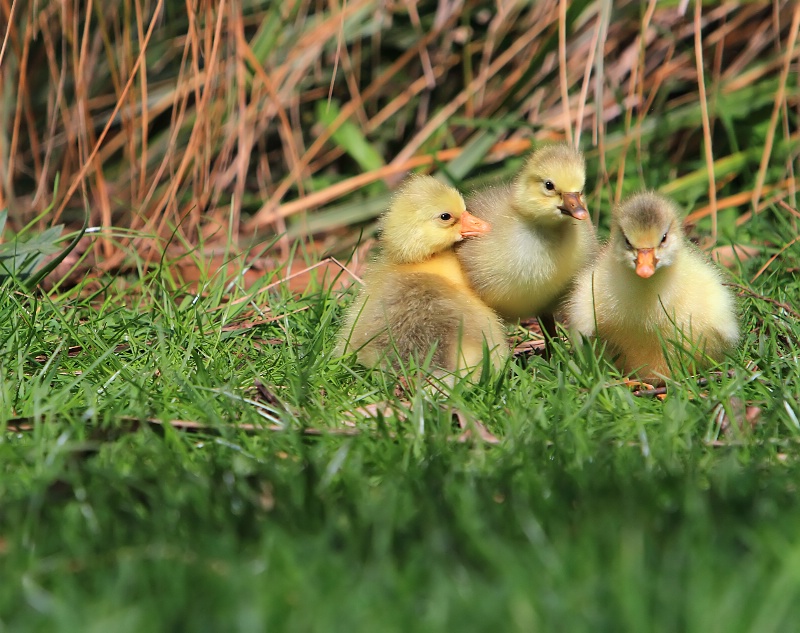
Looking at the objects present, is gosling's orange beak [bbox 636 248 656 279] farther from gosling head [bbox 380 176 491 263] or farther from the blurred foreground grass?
gosling head [bbox 380 176 491 263]

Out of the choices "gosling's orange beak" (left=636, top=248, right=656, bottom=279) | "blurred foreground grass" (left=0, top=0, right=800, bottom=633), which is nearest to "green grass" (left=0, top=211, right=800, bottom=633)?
"blurred foreground grass" (left=0, top=0, right=800, bottom=633)

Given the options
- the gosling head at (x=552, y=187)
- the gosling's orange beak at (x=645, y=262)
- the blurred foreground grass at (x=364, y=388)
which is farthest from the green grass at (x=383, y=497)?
the gosling head at (x=552, y=187)

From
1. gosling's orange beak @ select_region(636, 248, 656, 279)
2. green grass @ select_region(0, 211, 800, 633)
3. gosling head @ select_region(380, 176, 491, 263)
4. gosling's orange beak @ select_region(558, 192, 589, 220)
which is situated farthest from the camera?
gosling head @ select_region(380, 176, 491, 263)

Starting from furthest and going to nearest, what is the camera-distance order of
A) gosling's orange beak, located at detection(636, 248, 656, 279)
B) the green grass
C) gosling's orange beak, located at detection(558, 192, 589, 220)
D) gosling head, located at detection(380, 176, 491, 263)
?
1. gosling head, located at detection(380, 176, 491, 263)
2. gosling's orange beak, located at detection(558, 192, 589, 220)
3. gosling's orange beak, located at detection(636, 248, 656, 279)
4. the green grass

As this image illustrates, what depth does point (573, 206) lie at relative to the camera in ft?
10.2

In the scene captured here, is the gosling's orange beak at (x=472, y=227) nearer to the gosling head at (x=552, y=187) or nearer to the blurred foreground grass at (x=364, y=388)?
the gosling head at (x=552, y=187)

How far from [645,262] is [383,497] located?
119 centimetres

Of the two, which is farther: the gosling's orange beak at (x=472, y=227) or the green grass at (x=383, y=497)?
the gosling's orange beak at (x=472, y=227)

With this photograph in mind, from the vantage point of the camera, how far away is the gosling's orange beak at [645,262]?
2904mm

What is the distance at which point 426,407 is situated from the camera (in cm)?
274

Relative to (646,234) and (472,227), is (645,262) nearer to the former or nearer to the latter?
(646,234)

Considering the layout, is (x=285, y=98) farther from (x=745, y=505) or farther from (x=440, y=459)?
(x=745, y=505)

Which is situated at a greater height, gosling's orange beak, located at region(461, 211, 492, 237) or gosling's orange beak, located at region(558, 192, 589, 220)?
gosling's orange beak, located at region(558, 192, 589, 220)

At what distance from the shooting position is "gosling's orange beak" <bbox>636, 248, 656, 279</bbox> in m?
2.90
